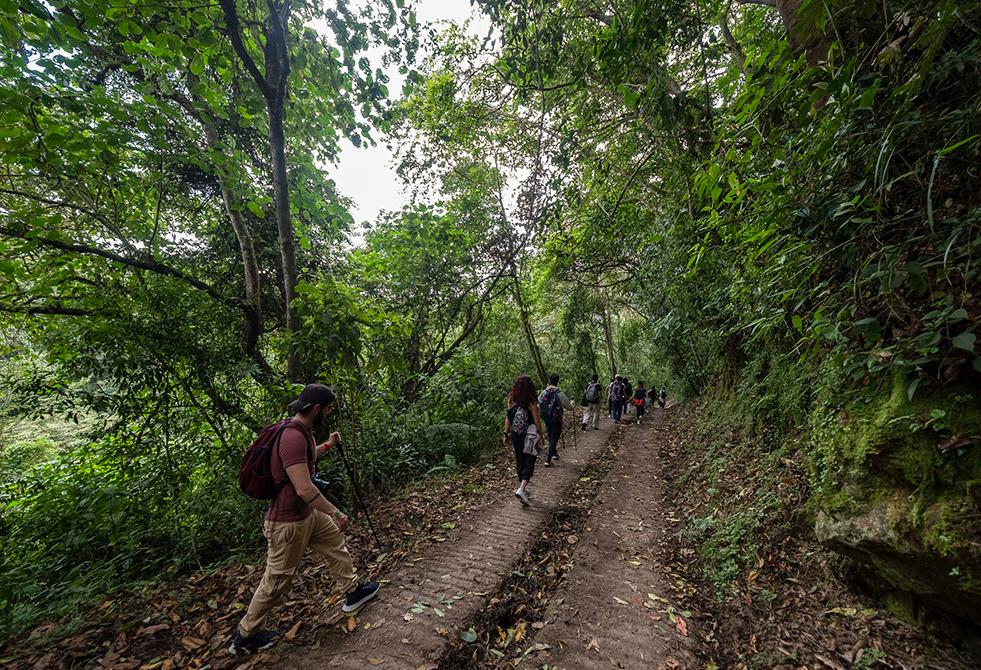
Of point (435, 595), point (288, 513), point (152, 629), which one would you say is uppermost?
point (288, 513)

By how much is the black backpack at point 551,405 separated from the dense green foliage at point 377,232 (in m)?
2.20

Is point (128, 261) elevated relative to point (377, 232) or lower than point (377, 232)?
lower

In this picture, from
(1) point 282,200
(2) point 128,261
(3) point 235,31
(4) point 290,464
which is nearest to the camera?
(4) point 290,464

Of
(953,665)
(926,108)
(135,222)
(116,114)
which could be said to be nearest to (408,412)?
(135,222)

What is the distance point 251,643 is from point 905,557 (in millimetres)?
5195

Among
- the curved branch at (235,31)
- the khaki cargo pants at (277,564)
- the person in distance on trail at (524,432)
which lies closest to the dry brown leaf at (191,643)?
the khaki cargo pants at (277,564)

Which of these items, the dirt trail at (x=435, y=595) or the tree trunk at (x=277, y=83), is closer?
the dirt trail at (x=435, y=595)

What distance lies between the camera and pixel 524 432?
5.96 m

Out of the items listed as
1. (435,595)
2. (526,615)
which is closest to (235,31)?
(435,595)

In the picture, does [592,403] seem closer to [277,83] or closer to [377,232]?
[377,232]

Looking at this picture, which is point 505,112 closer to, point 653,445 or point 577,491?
point 577,491

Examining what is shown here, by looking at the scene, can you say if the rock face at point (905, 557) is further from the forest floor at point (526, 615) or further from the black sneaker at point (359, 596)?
the black sneaker at point (359, 596)

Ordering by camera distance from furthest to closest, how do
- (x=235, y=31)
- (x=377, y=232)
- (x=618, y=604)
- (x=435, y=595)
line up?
(x=377, y=232) → (x=235, y=31) → (x=435, y=595) → (x=618, y=604)

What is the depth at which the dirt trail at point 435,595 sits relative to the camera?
3.00 metres
